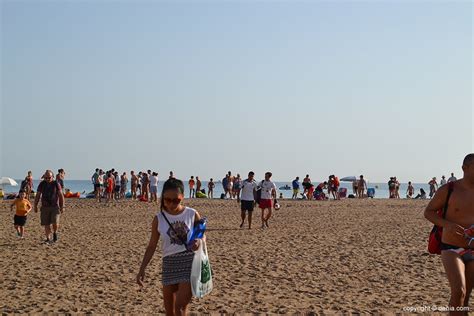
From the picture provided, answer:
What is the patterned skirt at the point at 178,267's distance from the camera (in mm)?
5445

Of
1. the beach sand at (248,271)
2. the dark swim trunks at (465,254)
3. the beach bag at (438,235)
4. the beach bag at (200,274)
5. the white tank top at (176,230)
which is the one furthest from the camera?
the beach sand at (248,271)

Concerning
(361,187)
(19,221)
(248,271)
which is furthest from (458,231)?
(361,187)

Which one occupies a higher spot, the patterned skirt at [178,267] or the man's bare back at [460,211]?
the man's bare back at [460,211]

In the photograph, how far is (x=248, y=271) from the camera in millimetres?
10266

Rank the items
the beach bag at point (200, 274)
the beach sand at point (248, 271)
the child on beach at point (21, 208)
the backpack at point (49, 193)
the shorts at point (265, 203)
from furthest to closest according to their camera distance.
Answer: the shorts at point (265, 203), the child on beach at point (21, 208), the backpack at point (49, 193), the beach sand at point (248, 271), the beach bag at point (200, 274)

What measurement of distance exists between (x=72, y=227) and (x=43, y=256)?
251 inches

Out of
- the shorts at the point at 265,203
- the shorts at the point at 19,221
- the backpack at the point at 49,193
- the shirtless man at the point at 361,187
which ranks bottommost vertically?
the shorts at the point at 19,221

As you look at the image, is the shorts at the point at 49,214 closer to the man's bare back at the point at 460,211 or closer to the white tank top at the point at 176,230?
the white tank top at the point at 176,230

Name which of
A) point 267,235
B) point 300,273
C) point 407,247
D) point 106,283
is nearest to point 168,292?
point 106,283

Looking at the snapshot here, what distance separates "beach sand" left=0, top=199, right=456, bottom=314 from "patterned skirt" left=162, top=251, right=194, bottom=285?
2.16 metres

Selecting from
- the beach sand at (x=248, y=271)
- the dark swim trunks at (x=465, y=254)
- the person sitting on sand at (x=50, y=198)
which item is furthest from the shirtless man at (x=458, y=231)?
the person sitting on sand at (x=50, y=198)

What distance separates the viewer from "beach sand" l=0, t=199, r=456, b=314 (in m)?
7.89

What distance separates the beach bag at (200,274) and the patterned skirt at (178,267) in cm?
5

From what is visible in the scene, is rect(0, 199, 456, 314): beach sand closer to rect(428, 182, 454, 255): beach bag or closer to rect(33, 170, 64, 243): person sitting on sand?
rect(33, 170, 64, 243): person sitting on sand
